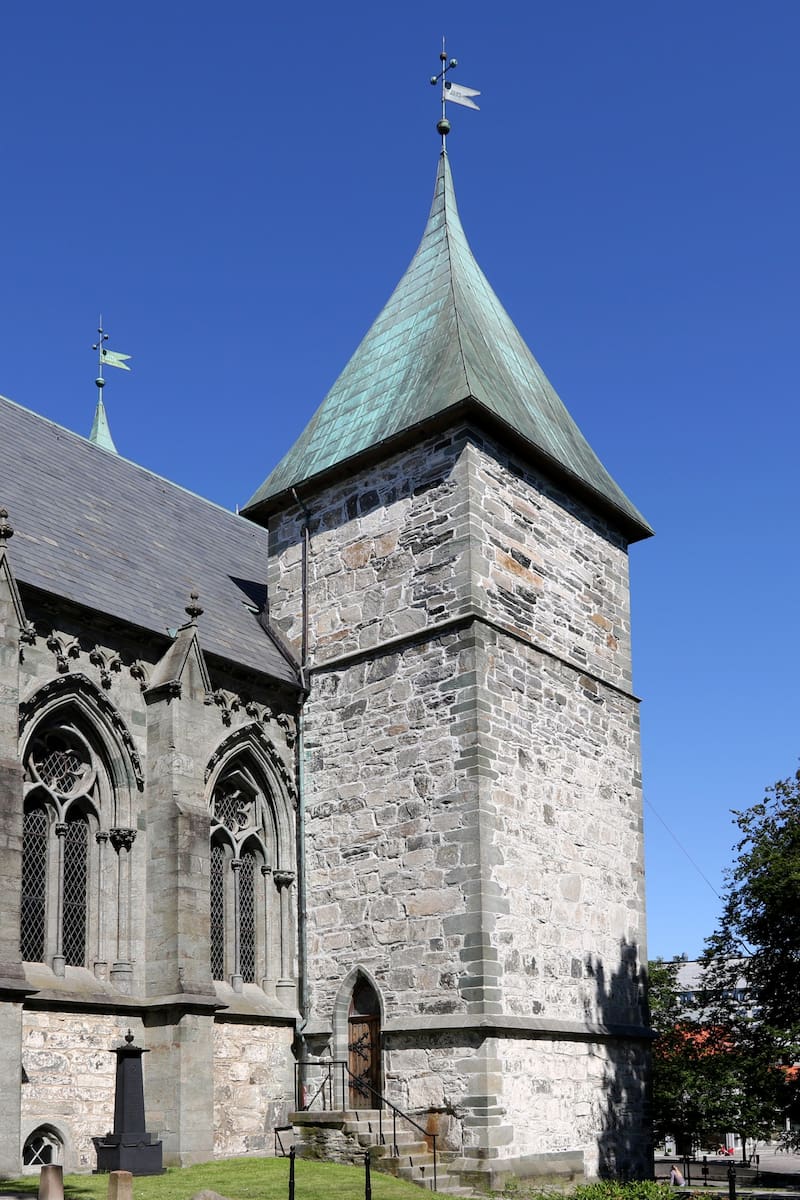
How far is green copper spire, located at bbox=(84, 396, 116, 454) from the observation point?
126 ft

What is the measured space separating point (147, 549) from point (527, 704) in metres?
6.89

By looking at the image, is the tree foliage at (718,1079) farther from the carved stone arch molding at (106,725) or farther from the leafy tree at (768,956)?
the carved stone arch molding at (106,725)

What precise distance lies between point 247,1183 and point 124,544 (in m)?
10.1

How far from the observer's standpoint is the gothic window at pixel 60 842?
16.8m

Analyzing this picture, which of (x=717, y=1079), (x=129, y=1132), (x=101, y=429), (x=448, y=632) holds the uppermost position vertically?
(x=101, y=429)

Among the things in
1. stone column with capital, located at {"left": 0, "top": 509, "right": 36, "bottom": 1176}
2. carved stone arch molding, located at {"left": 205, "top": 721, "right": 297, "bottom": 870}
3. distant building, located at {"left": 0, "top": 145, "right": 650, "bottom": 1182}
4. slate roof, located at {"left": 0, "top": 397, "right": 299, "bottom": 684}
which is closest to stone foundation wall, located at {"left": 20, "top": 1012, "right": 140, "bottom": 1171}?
distant building, located at {"left": 0, "top": 145, "right": 650, "bottom": 1182}

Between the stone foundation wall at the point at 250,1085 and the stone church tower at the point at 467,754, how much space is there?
0.58 metres

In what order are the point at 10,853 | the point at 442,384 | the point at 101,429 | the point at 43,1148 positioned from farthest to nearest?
the point at 101,429, the point at 442,384, the point at 43,1148, the point at 10,853

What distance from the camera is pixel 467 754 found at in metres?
18.1

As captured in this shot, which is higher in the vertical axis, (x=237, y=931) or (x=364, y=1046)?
(x=237, y=931)

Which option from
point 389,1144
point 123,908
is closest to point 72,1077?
point 123,908

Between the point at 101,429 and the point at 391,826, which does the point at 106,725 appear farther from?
the point at 101,429

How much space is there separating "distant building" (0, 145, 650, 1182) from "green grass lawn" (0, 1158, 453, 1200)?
0.65 metres

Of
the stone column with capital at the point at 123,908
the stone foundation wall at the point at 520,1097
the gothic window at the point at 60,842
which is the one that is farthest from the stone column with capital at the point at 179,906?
the stone foundation wall at the point at 520,1097
